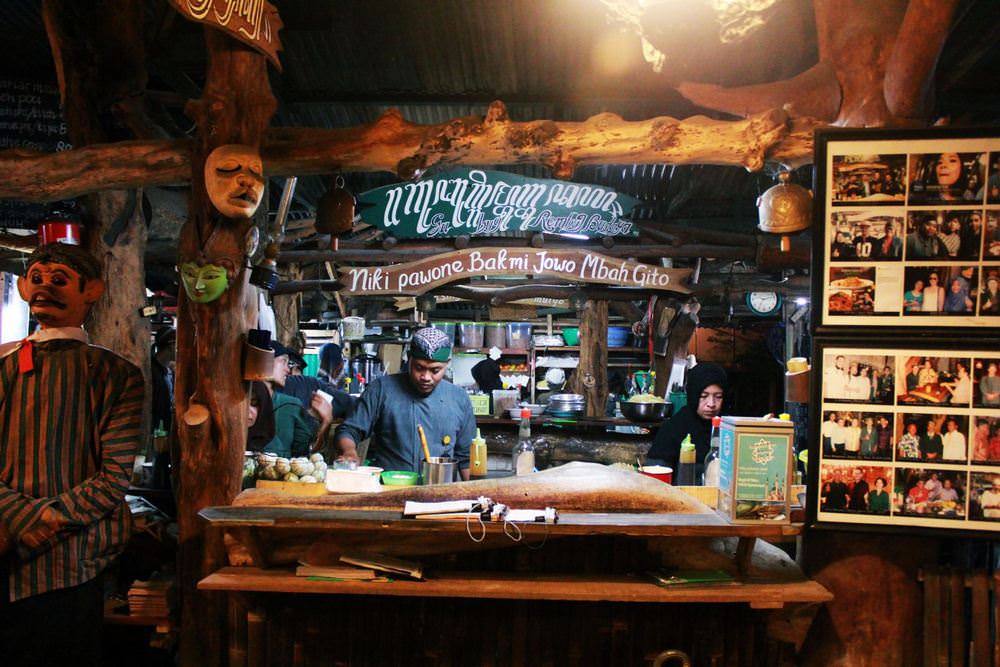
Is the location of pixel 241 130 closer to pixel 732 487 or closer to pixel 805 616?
pixel 732 487

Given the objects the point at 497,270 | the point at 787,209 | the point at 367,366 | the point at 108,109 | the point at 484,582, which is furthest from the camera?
the point at 367,366

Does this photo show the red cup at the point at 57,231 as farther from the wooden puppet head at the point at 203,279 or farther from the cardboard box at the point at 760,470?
the cardboard box at the point at 760,470

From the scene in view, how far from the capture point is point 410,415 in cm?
500

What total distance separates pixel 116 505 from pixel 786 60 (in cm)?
558

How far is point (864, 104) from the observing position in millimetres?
2990

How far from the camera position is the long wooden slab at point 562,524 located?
8.96 ft

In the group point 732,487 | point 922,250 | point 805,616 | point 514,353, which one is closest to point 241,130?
point 732,487

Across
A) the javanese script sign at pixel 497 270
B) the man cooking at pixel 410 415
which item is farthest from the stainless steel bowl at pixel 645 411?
the man cooking at pixel 410 415

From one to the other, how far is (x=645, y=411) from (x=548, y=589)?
15.6 ft

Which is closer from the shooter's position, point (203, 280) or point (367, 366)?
point (203, 280)

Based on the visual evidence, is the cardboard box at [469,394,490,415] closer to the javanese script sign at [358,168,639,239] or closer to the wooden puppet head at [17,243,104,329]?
the javanese script sign at [358,168,639,239]

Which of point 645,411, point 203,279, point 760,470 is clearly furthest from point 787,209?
point 645,411

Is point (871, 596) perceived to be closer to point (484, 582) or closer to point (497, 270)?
point (484, 582)

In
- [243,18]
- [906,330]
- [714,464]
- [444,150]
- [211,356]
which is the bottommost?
[714,464]
